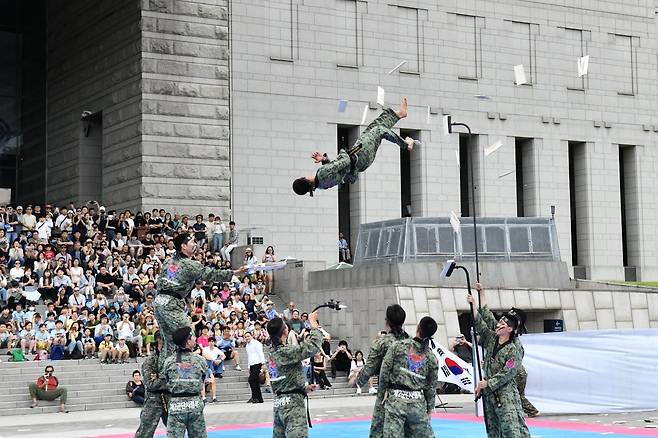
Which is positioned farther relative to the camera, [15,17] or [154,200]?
[15,17]

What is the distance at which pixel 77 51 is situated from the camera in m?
45.2

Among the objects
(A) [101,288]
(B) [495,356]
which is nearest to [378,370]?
(B) [495,356]

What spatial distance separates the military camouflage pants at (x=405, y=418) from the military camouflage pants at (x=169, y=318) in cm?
330

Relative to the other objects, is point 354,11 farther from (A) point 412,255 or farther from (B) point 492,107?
(A) point 412,255

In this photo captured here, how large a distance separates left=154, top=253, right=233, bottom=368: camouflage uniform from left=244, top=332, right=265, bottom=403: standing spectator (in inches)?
557

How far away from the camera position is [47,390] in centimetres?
2691

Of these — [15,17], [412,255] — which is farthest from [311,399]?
[15,17]

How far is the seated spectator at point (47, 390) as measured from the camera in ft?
87.9

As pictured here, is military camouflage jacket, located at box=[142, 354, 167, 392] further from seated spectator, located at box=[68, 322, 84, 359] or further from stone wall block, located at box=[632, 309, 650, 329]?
stone wall block, located at box=[632, 309, 650, 329]

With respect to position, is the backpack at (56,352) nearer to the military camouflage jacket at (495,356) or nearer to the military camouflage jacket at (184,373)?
the military camouflage jacket at (184,373)

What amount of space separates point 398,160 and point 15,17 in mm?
19243

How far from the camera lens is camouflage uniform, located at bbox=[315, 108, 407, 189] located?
14.4m

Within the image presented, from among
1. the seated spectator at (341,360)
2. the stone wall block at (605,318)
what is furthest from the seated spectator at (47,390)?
the stone wall block at (605,318)

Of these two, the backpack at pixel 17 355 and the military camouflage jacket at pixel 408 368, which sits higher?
the military camouflage jacket at pixel 408 368
